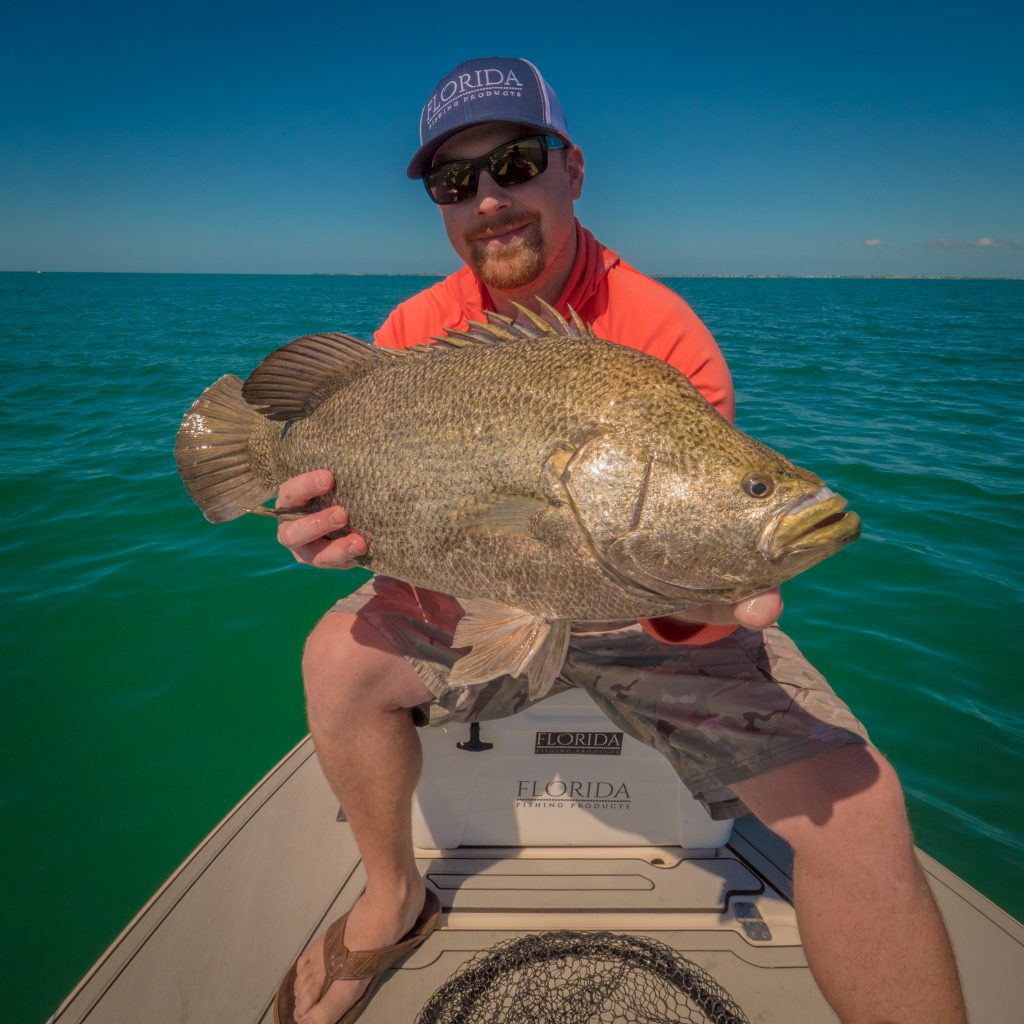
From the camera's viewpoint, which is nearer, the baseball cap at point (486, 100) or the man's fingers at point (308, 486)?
the man's fingers at point (308, 486)

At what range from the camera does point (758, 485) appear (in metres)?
1.69

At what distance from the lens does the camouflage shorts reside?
2.10m

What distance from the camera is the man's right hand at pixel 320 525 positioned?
83.4 inches

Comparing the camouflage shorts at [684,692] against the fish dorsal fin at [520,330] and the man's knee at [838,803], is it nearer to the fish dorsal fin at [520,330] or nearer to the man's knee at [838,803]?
the man's knee at [838,803]

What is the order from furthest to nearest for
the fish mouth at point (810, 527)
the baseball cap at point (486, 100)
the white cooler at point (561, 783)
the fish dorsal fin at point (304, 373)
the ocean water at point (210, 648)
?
1. the ocean water at point (210, 648)
2. the white cooler at point (561, 783)
3. the baseball cap at point (486, 100)
4. the fish dorsal fin at point (304, 373)
5. the fish mouth at point (810, 527)

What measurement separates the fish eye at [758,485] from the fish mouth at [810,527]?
68mm

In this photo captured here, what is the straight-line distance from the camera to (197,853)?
2.72 metres

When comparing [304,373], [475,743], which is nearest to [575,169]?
[304,373]

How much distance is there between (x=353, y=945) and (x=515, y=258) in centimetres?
278

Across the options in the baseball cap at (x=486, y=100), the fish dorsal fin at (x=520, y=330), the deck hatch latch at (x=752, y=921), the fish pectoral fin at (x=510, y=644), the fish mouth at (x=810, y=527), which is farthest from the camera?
the baseball cap at (x=486, y=100)

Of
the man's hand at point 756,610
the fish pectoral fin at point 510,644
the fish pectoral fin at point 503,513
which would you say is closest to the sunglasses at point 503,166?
the fish pectoral fin at point 503,513

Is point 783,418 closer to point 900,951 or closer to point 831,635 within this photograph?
point 831,635

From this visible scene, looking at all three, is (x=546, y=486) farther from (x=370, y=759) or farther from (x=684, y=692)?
(x=370, y=759)

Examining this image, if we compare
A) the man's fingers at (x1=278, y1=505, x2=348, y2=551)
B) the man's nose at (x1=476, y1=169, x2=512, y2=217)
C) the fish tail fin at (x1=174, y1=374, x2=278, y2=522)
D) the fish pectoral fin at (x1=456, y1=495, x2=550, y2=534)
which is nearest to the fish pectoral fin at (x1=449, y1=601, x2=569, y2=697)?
the fish pectoral fin at (x1=456, y1=495, x2=550, y2=534)
